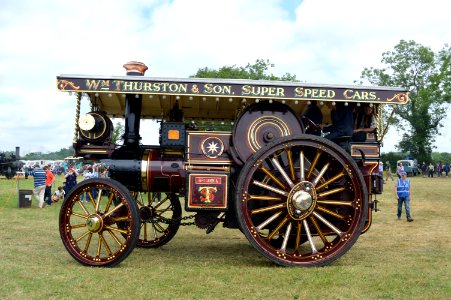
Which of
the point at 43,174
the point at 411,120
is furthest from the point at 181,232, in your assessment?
the point at 411,120

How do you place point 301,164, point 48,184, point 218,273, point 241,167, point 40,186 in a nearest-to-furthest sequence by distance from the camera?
point 218,273 → point 301,164 → point 241,167 → point 40,186 → point 48,184

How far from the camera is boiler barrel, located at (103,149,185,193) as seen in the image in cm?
691

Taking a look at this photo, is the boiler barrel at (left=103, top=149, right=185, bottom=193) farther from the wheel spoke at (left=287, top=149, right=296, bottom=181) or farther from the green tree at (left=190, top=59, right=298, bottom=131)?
the green tree at (left=190, top=59, right=298, bottom=131)

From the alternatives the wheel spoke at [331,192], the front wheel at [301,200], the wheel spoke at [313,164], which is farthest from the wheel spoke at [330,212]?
the wheel spoke at [313,164]

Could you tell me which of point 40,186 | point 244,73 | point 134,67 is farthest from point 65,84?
point 244,73

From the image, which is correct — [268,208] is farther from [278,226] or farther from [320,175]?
[320,175]

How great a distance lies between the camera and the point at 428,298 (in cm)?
497

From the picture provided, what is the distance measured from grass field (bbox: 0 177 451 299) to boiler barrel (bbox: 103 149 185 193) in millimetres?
1068

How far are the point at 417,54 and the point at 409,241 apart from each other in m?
44.3

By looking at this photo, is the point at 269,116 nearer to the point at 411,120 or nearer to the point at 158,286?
the point at 158,286

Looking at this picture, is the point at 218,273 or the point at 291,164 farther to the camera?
the point at 291,164

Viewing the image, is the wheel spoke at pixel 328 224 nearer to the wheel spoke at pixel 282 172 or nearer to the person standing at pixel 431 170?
the wheel spoke at pixel 282 172

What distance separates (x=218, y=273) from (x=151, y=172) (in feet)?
5.90

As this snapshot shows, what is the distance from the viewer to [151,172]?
6.94m
